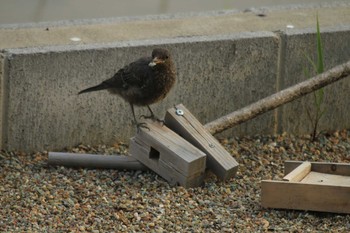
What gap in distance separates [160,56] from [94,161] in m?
0.74

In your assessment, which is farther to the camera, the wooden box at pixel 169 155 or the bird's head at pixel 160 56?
the bird's head at pixel 160 56

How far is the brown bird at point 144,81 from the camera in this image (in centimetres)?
693

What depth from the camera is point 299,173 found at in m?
6.32

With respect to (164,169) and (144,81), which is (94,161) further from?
(144,81)

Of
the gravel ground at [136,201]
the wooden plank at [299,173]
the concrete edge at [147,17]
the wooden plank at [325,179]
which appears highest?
the concrete edge at [147,17]

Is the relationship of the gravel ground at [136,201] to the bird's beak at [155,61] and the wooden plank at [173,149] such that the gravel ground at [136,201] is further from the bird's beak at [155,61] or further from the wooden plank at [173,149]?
the bird's beak at [155,61]

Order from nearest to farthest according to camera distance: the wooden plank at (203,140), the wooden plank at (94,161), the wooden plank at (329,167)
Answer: the wooden plank at (329,167) < the wooden plank at (203,140) < the wooden plank at (94,161)

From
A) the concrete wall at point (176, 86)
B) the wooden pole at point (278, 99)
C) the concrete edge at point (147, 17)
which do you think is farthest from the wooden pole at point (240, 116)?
the concrete edge at point (147, 17)

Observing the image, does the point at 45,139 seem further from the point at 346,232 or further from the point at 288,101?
the point at 346,232

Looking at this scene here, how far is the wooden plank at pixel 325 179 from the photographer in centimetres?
627

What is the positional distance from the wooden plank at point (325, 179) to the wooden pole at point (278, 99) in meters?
0.67

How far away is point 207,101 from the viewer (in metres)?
7.44

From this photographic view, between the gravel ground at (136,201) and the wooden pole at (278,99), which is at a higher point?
the wooden pole at (278,99)

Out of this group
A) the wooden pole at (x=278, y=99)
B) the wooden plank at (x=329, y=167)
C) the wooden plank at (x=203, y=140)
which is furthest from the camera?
the wooden pole at (x=278, y=99)
